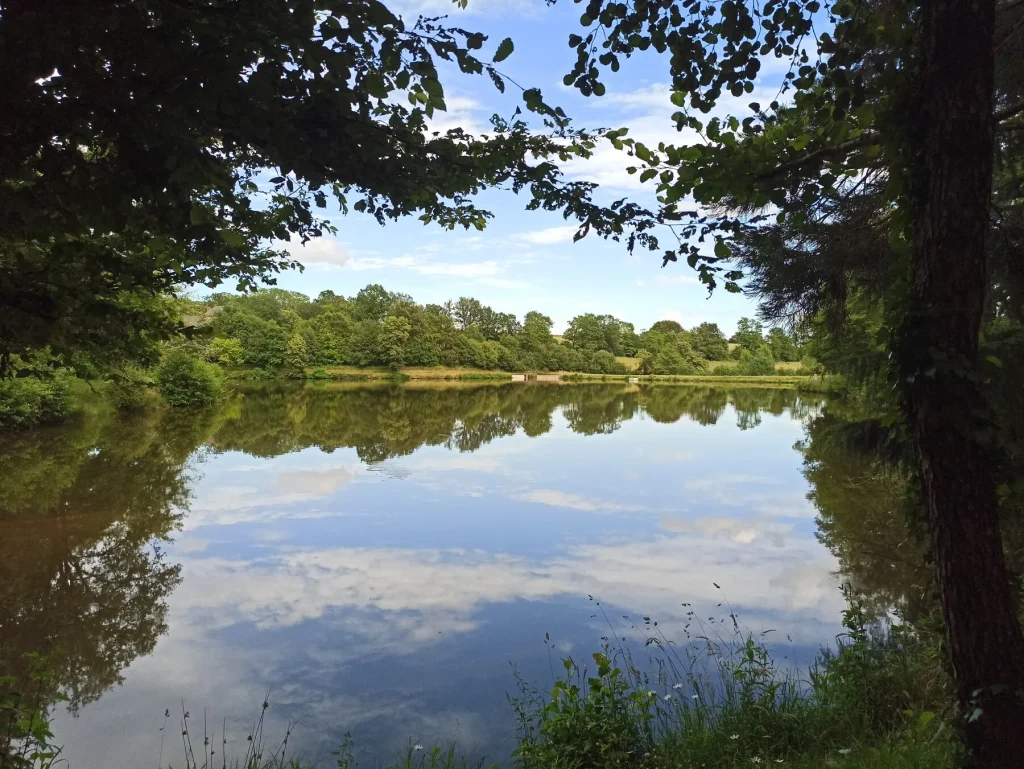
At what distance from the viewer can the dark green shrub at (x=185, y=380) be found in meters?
25.3

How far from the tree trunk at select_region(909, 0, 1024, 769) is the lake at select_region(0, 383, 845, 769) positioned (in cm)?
308

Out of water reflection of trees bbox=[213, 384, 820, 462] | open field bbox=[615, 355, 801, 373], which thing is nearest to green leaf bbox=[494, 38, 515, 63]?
water reflection of trees bbox=[213, 384, 820, 462]

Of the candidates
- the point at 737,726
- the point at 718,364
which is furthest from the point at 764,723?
the point at 718,364

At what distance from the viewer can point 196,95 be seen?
1.84m

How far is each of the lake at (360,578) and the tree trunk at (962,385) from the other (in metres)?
3.08

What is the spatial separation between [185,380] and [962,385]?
28.1m

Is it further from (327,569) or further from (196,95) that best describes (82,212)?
(327,569)

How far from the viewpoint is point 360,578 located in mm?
7812

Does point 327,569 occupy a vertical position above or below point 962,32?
below

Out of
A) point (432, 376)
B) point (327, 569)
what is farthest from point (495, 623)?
point (432, 376)

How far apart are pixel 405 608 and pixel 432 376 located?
5192 cm

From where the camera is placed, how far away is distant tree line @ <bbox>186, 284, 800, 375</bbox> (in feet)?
162

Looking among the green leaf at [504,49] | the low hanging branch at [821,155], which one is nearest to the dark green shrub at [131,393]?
the green leaf at [504,49]

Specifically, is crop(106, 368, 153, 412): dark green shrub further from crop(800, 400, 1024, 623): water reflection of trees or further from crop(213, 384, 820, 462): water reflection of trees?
crop(800, 400, 1024, 623): water reflection of trees
